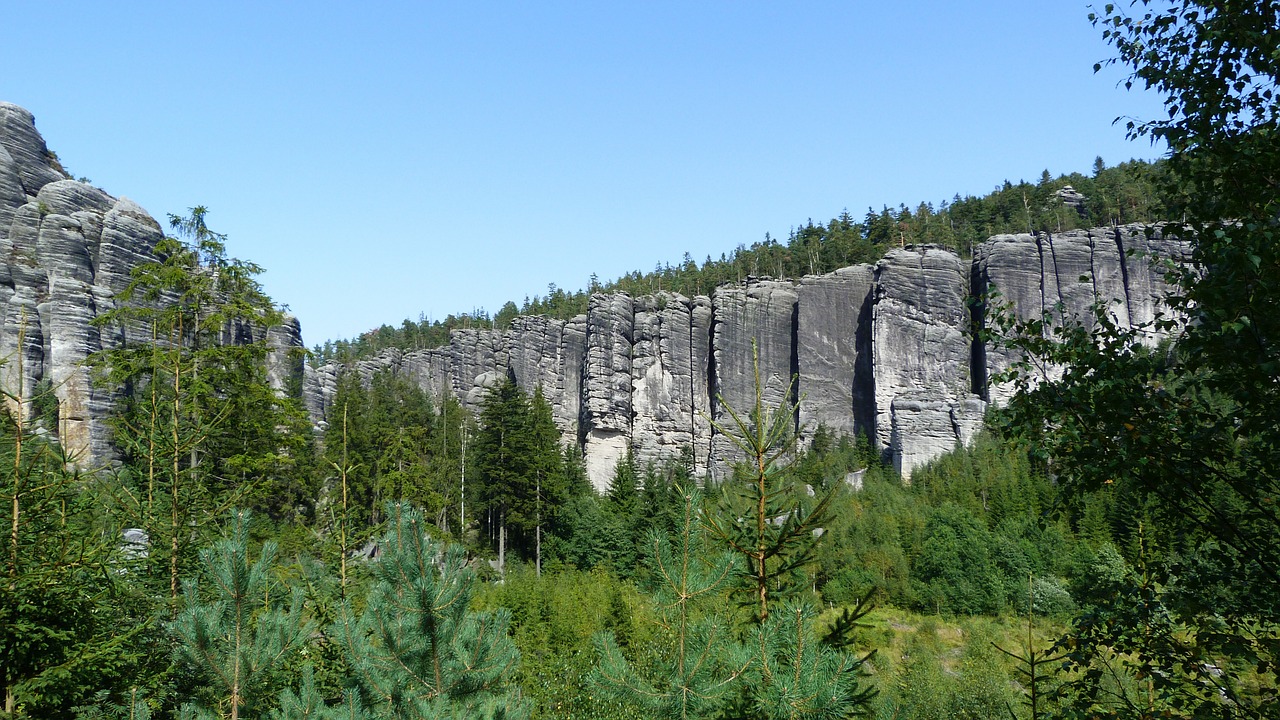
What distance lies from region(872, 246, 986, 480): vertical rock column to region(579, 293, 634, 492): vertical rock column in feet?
73.1

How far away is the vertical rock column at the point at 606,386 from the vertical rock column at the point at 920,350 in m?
22.3

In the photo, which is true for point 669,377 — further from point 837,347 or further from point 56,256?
point 56,256

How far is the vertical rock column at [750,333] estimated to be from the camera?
75.3m

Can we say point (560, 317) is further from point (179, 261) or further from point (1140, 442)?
point (1140, 442)

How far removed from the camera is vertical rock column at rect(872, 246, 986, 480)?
66.3 m

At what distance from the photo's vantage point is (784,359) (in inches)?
3022

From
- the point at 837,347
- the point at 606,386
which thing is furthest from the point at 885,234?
the point at 606,386

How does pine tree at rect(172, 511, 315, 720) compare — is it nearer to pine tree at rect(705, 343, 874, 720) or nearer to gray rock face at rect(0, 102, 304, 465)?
pine tree at rect(705, 343, 874, 720)

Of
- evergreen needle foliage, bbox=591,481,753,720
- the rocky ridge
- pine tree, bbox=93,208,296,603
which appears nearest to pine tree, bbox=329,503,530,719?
evergreen needle foliage, bbox=591,481,753,720

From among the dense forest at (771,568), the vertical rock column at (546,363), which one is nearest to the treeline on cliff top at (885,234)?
the vertical rock column at (546,363)

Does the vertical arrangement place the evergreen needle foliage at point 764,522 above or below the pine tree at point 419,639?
above

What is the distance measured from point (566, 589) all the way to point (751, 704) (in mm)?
22328

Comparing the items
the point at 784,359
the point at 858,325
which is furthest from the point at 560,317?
the point at 858,325

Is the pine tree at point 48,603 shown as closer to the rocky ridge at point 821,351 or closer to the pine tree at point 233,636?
the pine tree at point 233,636
